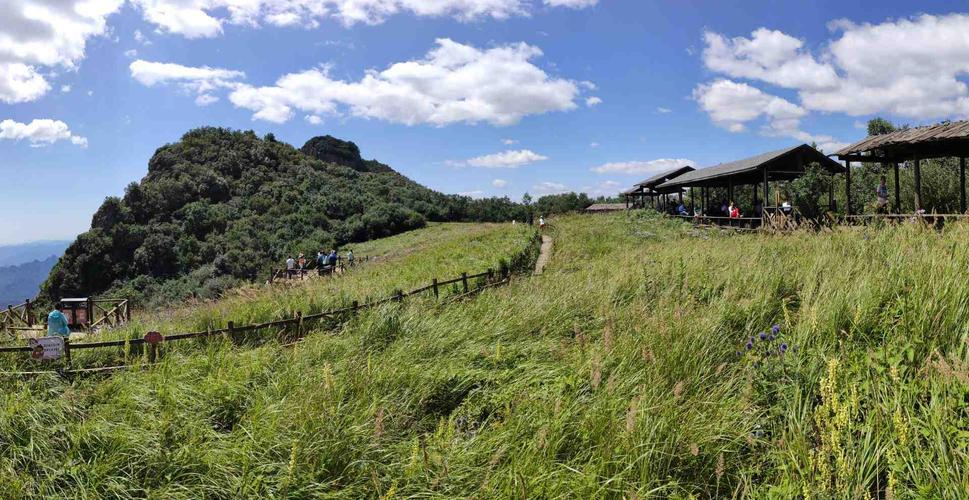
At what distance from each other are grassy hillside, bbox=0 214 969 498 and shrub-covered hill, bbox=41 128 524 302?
1292 inches

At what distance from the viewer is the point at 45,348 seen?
4801 mm

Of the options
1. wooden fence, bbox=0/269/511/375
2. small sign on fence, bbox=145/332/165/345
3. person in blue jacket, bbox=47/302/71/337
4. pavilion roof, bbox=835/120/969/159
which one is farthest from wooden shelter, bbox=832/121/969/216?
person in blue jacket, bbox=47/302/71/337

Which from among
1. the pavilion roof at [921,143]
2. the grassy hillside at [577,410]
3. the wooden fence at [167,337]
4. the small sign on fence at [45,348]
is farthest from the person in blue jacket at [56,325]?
the pavilion roof at [921,143]

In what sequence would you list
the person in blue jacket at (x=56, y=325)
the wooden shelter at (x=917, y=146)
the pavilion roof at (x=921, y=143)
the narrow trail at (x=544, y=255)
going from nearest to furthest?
the person in blue jacket at (x=56, y=325)
the pavilion roof at (x=921, y=143)
the wooden shelter at (x=917, y=146)
the narrow trail at (x=544, y=255)

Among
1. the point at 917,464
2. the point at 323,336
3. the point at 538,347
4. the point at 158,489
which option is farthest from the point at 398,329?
the point at 917,464

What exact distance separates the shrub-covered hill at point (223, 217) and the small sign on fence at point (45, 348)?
31.1 m

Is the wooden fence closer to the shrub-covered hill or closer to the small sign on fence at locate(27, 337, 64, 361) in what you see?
the small sign on fence at locate(27, 337, 64, 361)

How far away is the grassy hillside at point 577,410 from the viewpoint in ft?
8.70

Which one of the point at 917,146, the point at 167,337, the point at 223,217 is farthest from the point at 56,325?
the point at 223,217

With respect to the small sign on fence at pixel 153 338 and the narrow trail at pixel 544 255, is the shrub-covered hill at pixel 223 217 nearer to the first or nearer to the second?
the narrow trail at pixel 544 255

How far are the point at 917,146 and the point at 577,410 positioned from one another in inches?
538

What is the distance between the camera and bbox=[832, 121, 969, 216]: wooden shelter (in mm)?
11227

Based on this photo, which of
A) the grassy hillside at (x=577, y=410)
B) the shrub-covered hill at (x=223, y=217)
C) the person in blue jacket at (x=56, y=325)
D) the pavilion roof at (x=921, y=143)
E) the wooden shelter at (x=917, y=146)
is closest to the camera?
the grassy hillside at (x=577, y=410)

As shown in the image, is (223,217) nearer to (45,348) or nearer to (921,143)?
(45,348)
